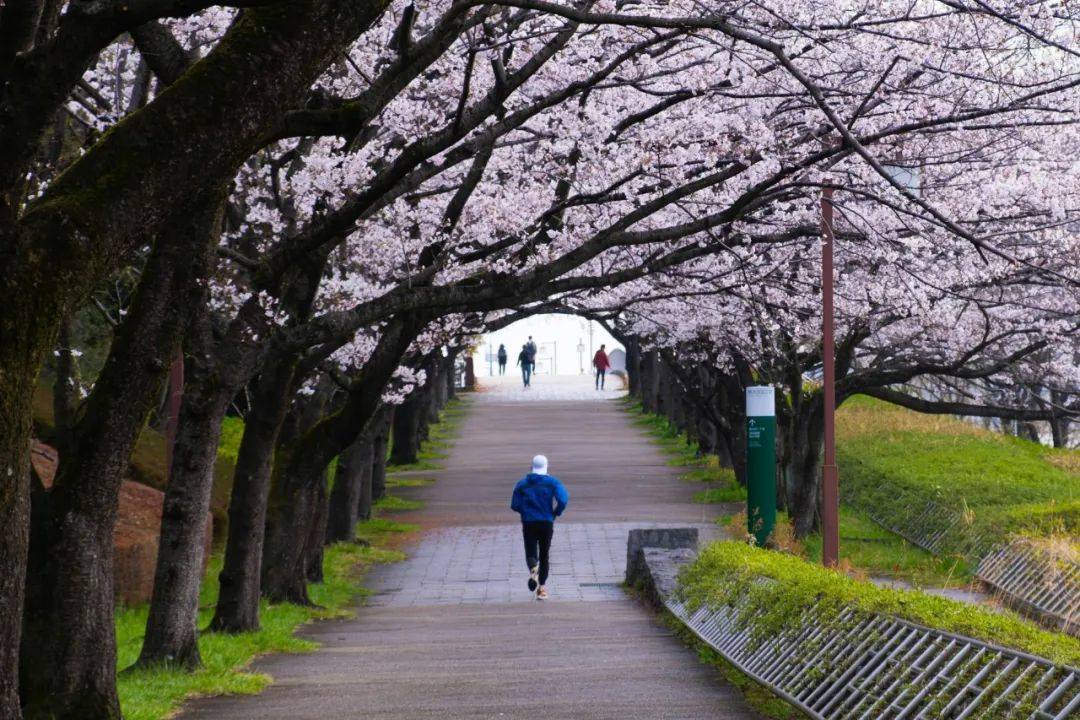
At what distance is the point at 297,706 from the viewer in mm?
9859

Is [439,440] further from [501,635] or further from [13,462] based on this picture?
[13,462]

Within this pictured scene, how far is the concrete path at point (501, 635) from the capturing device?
382 inches

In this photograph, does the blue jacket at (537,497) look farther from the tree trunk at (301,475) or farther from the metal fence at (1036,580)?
the metal fence at (1036,580)

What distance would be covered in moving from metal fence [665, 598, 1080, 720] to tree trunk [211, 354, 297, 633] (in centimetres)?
575

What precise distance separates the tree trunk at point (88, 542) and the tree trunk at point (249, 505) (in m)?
5.39

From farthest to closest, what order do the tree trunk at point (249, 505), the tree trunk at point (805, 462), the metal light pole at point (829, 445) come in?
the tree trunk at point (805, 462) < the metal light pole at point (829, 445) < the tree trunk at point (249, 505)

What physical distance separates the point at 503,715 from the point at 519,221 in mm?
8630

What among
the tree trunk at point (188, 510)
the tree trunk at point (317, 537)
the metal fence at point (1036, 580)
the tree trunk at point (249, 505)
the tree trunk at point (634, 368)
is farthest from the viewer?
the tree trunk at point (634, 368)

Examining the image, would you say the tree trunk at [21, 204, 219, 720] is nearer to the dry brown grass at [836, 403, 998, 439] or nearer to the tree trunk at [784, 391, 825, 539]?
the tree trunk at [784, 391, 825, 539]

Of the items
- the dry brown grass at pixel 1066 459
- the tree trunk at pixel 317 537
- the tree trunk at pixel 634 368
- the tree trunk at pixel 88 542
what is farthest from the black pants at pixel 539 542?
the tree trunk at pixel 634 368

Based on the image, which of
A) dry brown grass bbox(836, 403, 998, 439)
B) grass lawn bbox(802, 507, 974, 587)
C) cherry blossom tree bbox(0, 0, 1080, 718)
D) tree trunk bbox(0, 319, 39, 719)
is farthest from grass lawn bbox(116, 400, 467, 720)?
dry brown grass bbox(836, 403, 998, 439)

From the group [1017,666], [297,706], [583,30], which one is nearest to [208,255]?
[297,706]

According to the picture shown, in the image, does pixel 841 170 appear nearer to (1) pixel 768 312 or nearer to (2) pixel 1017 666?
(1) pixel 768 312

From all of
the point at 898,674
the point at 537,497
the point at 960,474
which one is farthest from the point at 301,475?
the point at 960,474
